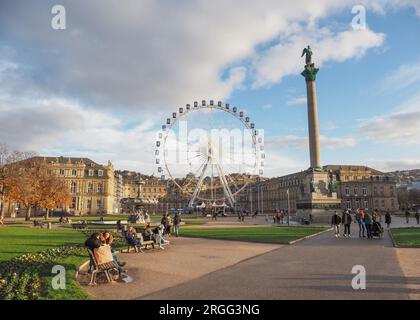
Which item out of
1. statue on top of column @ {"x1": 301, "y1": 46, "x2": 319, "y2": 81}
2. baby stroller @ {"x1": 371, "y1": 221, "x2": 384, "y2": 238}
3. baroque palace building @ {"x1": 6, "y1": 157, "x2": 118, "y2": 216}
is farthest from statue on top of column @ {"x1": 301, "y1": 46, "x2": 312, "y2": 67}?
baroque palace building @ {"x1": 6, "y1": 157, "x2": 118, "y2": 216}


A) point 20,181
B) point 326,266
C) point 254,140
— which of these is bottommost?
point 326,266

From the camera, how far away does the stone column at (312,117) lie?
159 ft

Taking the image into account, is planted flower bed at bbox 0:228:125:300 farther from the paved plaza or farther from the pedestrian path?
the pedestrian path

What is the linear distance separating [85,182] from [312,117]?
287 ft

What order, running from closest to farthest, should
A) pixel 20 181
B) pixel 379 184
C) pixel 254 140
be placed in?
pixel 20 181
pixel 254 140
pixel 379 184

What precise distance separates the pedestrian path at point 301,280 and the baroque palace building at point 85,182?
4144 inches

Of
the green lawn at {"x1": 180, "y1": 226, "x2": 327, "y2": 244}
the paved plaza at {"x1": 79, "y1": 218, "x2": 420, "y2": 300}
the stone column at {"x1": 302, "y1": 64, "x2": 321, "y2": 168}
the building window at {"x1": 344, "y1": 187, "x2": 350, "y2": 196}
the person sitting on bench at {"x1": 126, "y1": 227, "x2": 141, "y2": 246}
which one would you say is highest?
the stone column at {"x1": 302, "y1": 64, "x2": 321, "y2": 168}

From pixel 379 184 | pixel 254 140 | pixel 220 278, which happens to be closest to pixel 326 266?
pixel 220 278

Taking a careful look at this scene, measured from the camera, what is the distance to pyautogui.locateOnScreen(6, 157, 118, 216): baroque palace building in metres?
114

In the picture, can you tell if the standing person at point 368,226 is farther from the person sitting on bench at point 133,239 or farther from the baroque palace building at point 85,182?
the baroque palace building at point 85,182

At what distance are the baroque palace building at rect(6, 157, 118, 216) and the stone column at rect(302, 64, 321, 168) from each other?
81825mm
